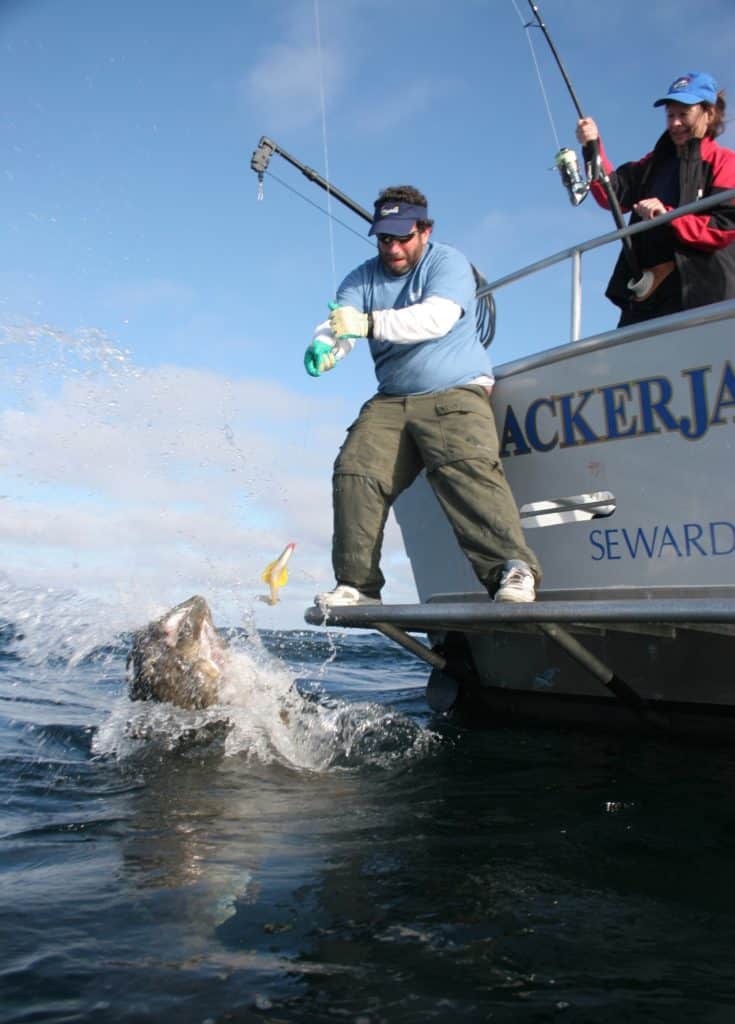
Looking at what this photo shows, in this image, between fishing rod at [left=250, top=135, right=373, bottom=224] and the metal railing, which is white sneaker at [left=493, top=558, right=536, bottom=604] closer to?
the metal railing

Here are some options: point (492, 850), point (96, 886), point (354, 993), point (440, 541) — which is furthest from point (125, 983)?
point (440, 541)

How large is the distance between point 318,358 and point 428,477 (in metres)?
0.80

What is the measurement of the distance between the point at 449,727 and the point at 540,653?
0.81m

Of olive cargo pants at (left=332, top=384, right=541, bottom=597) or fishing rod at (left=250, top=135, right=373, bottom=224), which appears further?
fishing rod at (left=250, top=135, right=373, bottom=224)

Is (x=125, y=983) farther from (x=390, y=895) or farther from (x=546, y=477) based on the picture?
(x=546, y=477)

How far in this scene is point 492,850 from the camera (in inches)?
116

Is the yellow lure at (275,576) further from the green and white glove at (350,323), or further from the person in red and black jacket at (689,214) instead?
the person in red and black jacket at (689,214)

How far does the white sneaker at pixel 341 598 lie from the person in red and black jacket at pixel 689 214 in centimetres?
211

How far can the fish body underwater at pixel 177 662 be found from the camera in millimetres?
5082

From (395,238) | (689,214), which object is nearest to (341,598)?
(395,238)

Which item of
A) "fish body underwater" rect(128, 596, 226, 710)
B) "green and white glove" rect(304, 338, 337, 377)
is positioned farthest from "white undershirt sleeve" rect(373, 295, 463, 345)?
"fish body underwater" rect(128, 596, 226, 710)

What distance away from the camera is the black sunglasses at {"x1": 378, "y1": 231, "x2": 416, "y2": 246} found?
13.7 feet

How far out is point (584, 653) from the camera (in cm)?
405

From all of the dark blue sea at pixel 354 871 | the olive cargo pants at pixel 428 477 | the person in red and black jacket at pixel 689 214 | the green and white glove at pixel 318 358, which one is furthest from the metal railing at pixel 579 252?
the dark blue sea at pixel 354 871
